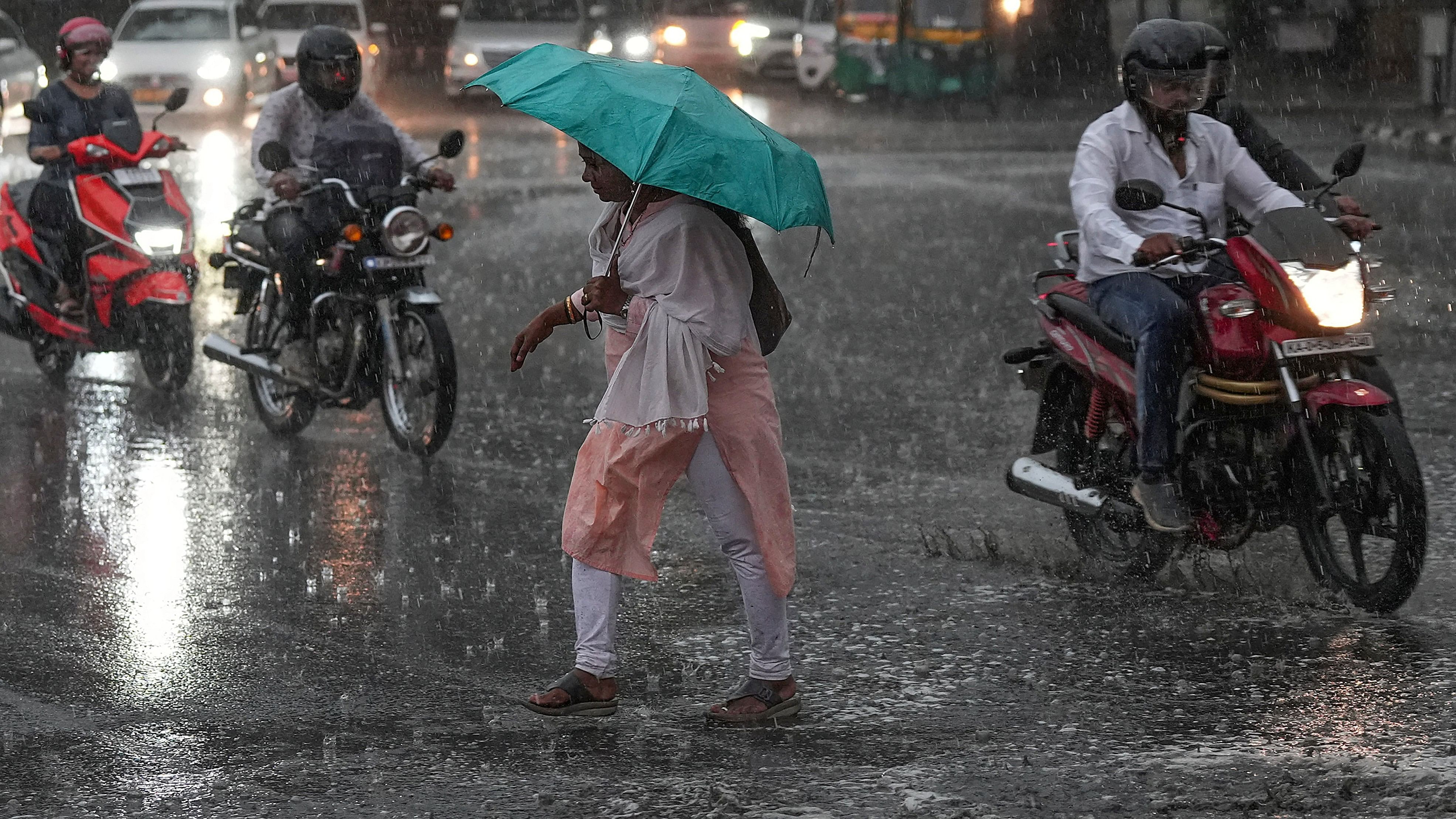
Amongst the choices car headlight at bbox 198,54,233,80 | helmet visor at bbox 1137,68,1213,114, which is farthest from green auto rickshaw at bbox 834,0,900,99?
helmet visor at bbox 1137,68,1213,114

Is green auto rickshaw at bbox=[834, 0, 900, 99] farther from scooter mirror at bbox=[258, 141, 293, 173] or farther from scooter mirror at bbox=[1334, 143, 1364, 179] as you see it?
scooter mirror at bbox=[1334, 143, 1364, 179]

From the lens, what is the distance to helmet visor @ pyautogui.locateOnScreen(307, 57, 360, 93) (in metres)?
8.38

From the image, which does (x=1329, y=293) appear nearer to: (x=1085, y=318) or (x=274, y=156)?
(x=1085, y=318)

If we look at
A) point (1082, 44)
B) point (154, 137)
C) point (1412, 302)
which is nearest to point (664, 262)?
point (154, 137)

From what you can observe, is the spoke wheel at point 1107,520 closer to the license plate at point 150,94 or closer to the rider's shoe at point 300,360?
the rider's shoe at point 300,360

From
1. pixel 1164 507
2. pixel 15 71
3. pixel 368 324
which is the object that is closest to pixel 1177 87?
pixel 1164 507

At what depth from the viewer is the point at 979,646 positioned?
18.5 feet

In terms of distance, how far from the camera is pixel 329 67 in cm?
838

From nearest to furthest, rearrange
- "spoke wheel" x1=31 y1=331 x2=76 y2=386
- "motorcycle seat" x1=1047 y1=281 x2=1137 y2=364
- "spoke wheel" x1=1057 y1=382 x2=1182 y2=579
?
"motorcycle seat" x1=1047 y1=281 x2=1137 y2=364, "spoke wheel" x1=1057 y1=382 x2=1182 y2=579, "spoke wheel" x1=31 y1=331 x2=76 y2=386

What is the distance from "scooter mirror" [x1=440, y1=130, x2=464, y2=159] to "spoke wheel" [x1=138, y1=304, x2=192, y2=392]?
187 cm

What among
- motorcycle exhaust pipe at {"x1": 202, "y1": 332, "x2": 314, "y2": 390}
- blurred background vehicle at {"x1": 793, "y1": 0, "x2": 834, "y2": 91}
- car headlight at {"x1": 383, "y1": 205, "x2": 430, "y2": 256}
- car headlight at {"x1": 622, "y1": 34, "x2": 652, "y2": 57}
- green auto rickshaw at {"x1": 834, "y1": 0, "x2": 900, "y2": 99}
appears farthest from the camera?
car headlight at {"x1": 622, "y1": 34, "x2": 652, "y2": 57}

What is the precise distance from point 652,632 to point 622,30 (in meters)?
29.3

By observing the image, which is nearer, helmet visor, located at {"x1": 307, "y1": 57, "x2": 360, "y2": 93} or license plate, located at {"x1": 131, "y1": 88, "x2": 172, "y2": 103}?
helmet visor, located at {"x1": 307, "y1": 57, "x2": 360, "y2": 93}

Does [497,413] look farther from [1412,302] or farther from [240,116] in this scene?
[240,116]
